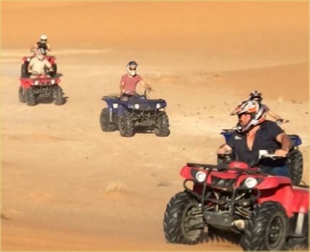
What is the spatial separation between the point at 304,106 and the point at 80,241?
15655mm

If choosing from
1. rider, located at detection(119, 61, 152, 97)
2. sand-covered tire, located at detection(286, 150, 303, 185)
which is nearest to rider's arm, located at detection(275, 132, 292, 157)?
sand-covered tire, located at detection(286, 150, 303, 185)

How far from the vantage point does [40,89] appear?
908 inches

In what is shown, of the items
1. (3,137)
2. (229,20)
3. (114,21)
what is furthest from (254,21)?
(3,137)

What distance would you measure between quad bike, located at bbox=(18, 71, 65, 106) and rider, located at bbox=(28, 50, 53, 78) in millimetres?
263

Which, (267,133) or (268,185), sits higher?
(267,133)

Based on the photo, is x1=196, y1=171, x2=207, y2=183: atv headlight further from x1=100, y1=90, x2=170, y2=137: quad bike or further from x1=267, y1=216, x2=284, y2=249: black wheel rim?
x1=100, y1=90, x2=170, y2=137: quad bike

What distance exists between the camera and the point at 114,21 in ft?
221

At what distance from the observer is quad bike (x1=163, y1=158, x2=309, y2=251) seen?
25.6 feet

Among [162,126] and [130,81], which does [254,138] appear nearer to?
[162,126]

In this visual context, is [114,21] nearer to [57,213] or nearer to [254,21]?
[254,21]

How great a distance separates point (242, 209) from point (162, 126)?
9407mm

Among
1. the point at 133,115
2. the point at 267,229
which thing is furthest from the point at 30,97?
the point at 267,229

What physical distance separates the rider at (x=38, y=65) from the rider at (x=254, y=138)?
48.8 feet

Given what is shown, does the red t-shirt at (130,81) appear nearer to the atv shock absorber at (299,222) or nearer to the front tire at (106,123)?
the front tire at (106,123)
